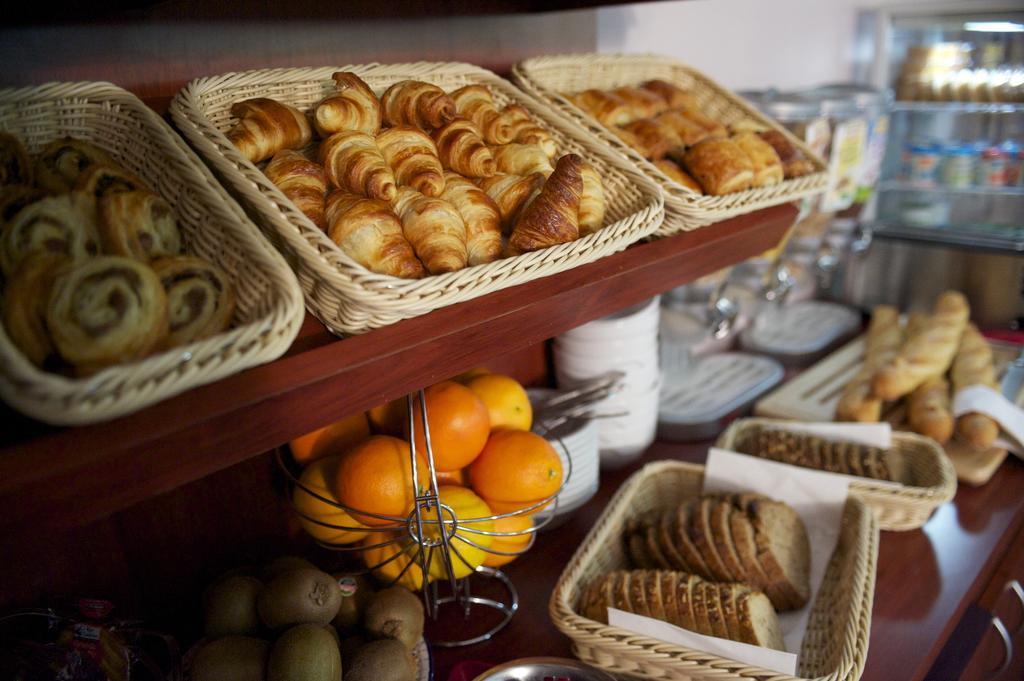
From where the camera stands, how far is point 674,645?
2.86 feet

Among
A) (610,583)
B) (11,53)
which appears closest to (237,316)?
(11,53)

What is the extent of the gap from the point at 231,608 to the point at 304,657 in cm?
14

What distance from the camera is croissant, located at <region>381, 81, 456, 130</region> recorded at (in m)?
0.93

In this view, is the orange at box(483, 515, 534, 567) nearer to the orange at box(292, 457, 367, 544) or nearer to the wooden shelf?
the orange at box(292, 457, 367, 544)

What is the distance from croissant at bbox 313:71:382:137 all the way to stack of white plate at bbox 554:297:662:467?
56cm

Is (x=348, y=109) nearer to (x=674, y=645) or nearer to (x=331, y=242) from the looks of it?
(x=331, y=242)

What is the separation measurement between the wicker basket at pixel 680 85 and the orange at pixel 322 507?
0.55 metres

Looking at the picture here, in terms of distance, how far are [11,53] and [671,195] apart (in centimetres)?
78

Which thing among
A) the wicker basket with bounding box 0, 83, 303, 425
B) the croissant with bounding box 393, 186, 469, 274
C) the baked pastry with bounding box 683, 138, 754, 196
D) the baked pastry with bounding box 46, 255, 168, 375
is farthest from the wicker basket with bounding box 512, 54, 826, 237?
the baked pastry with bounding box 46, 255, 168, 375

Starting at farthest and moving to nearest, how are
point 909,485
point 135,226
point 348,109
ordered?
1. point 909,485
2. point 348,109
3. point 135,226

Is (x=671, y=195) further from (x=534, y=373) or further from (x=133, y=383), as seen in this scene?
(x=133, y=383)

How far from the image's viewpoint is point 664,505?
1.27 m

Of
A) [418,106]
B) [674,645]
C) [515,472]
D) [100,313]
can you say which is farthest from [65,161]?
[674,645]

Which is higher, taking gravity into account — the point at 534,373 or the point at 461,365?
the point at 461,365
